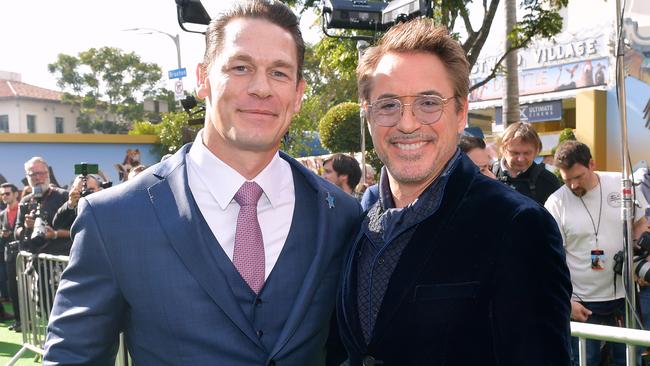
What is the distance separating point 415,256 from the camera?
1706 millimetres

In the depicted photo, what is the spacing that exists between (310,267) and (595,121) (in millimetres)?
17711

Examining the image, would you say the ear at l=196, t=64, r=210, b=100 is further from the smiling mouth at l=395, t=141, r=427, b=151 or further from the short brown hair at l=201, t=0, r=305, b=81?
the smiling mouth at l=395, t=141, r=427, b=151

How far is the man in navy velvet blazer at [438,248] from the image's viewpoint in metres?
1.55

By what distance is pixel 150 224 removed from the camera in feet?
6.05

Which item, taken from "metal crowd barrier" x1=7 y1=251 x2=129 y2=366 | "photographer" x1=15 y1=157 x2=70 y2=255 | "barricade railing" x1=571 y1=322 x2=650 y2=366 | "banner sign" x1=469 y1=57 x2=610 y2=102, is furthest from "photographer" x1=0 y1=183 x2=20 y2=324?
"banner sign" x1=469 y1=57 x2=610 y2=102

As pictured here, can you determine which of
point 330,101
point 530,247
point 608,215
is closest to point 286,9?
point 530,247

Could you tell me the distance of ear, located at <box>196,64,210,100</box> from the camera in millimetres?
2040

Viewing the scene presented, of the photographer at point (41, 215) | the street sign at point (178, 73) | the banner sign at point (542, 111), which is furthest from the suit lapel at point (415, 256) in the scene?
the banner sign at point (542, 111)

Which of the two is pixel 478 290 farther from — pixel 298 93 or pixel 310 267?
pixel 298 93

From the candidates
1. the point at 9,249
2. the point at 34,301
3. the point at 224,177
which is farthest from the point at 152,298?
the point at 9,249

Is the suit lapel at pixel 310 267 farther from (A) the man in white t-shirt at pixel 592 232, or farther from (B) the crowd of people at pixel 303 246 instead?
(A) the man in white t-shirt at pixel 592 232

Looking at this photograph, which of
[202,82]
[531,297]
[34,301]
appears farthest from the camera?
[34,301]

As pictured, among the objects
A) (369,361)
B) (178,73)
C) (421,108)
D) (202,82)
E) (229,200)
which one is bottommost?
(369,361)

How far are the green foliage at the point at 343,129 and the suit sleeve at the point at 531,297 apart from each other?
13.3 m
